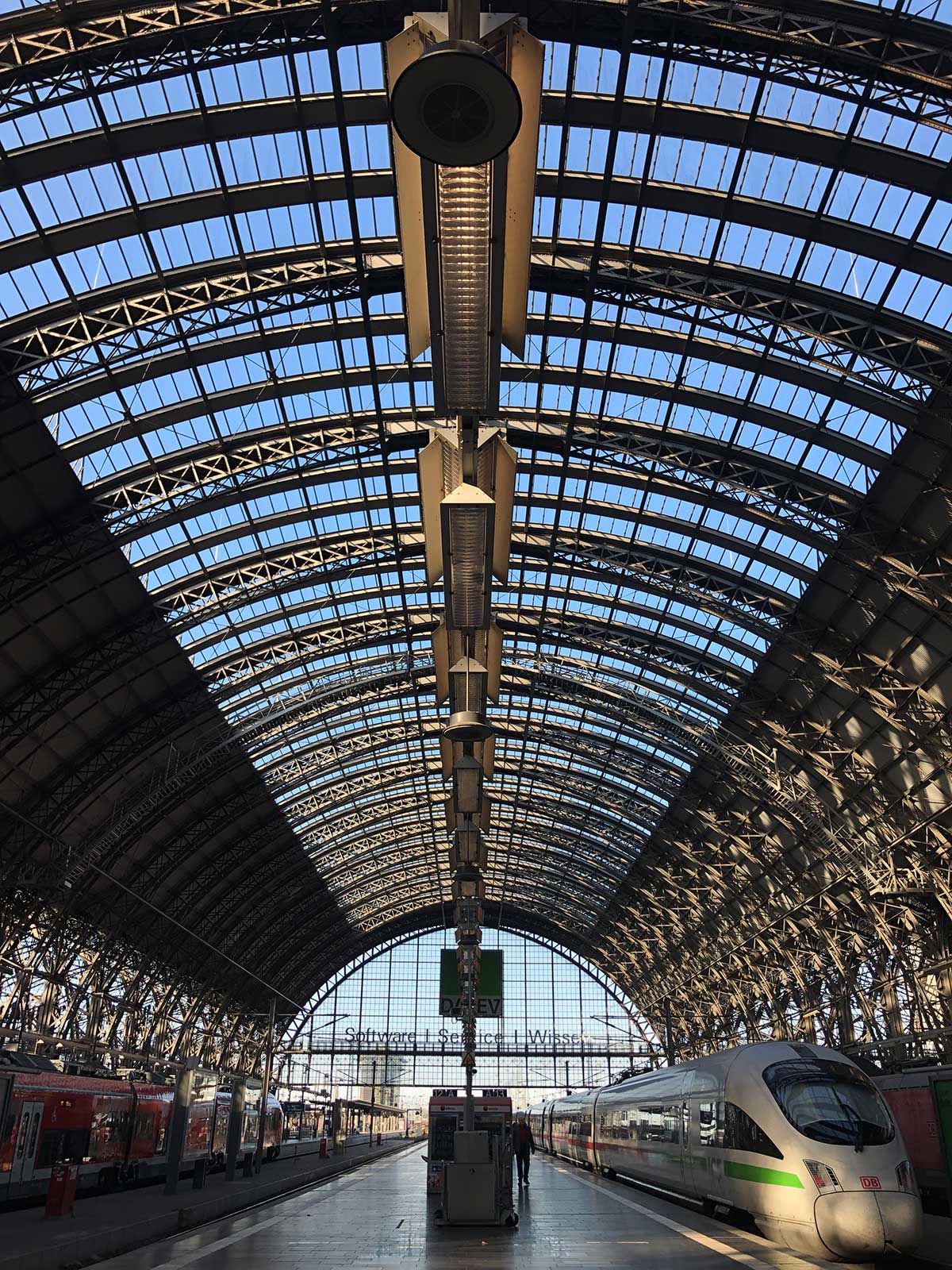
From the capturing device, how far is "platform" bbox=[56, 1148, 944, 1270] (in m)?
14.6

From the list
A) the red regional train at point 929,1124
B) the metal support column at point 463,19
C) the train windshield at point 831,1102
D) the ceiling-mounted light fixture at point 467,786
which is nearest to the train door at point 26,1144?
the ceiling-mounted light fixture at point 467,786

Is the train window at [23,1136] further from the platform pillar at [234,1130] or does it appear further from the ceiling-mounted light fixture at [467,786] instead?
the ceiling-mounted light fixture at [467,786]

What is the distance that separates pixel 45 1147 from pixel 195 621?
56.9 feet

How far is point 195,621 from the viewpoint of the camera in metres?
36.2

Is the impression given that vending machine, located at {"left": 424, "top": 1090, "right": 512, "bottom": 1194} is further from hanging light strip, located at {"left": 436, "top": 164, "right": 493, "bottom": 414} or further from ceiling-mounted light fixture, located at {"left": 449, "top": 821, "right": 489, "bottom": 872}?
hanging light strip, located at {"left": 436, "top": 164, "right": 493, "bottom": 414}

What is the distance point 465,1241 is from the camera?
701 inches

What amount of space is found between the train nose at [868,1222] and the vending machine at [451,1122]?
12.3 m

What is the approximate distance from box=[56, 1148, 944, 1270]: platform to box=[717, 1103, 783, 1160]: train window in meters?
1.60

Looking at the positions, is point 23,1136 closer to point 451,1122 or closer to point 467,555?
point 451,1122

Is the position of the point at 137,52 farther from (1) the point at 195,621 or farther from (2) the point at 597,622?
(2) the point at 597,622

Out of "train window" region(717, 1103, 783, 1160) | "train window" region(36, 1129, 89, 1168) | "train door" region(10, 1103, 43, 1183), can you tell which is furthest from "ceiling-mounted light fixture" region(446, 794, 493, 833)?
"train window" region(36, 1129, 89, 1168)

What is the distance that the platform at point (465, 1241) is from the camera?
14641mm

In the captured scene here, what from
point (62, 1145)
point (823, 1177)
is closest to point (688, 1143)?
point (823, 1177)

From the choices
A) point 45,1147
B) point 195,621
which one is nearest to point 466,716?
point 45,1147
